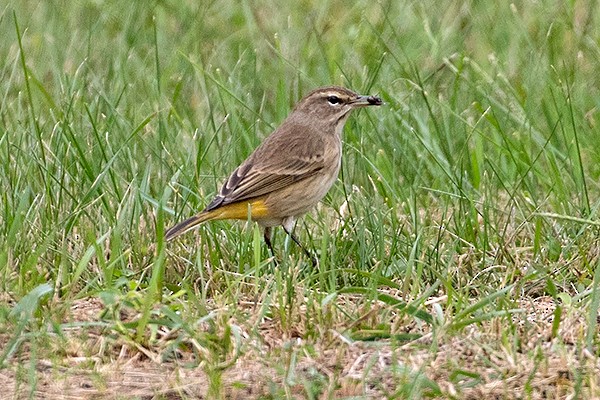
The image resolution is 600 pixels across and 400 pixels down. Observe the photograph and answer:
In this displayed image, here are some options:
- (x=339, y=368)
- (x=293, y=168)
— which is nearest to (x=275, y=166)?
(x=293, y=168)

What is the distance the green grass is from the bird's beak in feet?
0.64

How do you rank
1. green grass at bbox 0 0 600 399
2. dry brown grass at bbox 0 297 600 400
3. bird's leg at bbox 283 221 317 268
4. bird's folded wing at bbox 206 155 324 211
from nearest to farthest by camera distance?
1. dry brown grass at bbox 0 297 600 400
2. green grass at bbox 0 0 600 399
3. bird's leg at bbox 283 221 317 268
4. bird's folded wing at bbox 206 155 324 211

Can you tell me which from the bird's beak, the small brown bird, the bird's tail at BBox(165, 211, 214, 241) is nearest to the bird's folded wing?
the small brown bird

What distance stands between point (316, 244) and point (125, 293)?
1.48 metres

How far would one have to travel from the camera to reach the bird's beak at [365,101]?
7660mm

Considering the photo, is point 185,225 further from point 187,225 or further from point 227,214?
point 227,214

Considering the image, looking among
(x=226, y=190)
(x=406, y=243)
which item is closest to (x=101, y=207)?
(x=226, y=190)

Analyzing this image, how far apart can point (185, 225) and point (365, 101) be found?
1742 mm

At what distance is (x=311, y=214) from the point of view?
309 inches

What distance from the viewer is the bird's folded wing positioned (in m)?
6.98

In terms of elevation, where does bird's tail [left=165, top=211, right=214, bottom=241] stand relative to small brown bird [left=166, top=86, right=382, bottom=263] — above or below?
below

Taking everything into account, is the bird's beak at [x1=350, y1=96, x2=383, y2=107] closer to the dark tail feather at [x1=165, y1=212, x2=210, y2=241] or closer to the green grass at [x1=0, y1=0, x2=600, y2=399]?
the green grass at [x1=0, y1=0, x2=600, y2=399]

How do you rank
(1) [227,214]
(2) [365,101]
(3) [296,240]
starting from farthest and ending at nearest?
(2) [365,101], (3) [296,240], (1) [227,214]

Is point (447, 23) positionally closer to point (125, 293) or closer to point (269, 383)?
point (125, 293)
